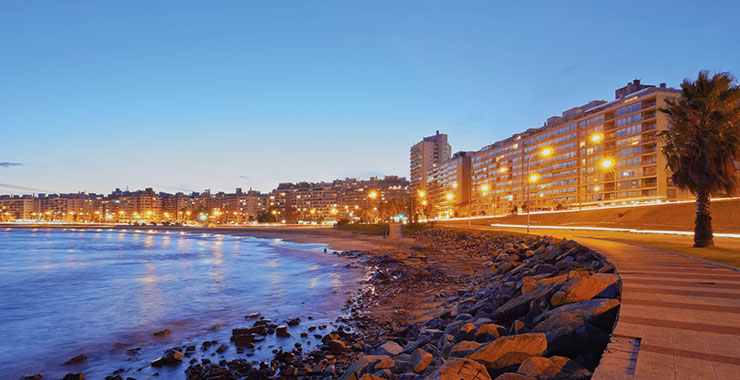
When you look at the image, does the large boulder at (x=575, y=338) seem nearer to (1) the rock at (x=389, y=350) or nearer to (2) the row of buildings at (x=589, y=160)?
(1) the rock at (x=389, y=350)

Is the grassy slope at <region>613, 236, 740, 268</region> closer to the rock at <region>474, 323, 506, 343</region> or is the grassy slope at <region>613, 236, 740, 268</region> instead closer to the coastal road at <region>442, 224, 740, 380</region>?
the coastal road at <region>442, 224, 740, 380</region>

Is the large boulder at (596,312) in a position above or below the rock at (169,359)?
above

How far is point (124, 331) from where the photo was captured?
14.1 meters

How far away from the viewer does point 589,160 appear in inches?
4168

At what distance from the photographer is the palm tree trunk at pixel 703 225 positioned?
66.7 feet

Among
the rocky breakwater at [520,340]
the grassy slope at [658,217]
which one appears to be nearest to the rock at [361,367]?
the rocky breakwater at [520,340]

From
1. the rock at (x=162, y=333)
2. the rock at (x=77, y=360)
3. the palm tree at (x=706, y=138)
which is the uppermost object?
the palm tree at (x=706, y=138)

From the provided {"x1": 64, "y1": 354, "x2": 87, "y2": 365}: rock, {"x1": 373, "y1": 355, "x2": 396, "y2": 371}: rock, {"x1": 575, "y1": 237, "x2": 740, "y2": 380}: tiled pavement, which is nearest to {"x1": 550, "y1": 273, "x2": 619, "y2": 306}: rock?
{"x1": 575, "y1": 237, "x2": 740, "y2": 380}: tiled pavement

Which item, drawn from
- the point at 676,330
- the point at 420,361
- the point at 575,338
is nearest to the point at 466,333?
the point at 420,361

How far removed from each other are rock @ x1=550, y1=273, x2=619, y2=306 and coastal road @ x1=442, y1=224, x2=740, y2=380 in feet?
1.20

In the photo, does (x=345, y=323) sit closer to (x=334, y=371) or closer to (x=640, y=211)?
(x=334, y=371)

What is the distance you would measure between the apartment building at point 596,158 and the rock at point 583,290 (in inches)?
2304

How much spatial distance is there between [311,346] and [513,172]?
145 metres

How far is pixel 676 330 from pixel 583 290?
2.25 m
